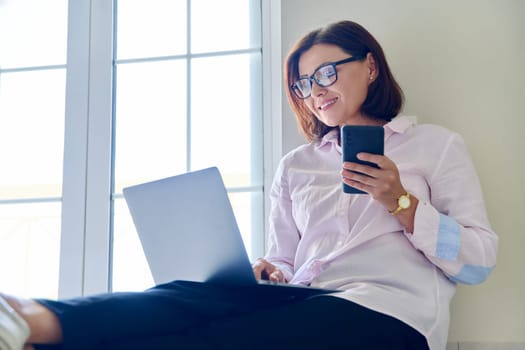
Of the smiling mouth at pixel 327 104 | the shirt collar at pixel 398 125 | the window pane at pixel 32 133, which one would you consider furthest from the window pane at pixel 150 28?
the shirt collar at pixel 398 125

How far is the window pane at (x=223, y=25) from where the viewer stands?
2.10m

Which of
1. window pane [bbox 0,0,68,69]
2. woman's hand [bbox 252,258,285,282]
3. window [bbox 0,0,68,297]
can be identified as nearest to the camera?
woman's hand [bbox 252,258,285,282]

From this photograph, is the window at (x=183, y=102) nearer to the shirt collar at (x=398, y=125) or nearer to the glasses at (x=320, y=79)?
the glasses at (x=320, y=79)

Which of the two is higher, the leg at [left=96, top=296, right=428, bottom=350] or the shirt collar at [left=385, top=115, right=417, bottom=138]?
the shirt collar at [left=385, top=115, right=417, bottom=138]

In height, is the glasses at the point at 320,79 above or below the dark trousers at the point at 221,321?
above

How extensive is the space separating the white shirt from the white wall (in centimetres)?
20

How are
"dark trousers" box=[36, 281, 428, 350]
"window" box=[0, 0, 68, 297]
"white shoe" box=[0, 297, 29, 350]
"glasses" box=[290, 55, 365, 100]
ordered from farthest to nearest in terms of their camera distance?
"window" box=[0, 0, 68, 297] < "glasses" box=[290, 55, 365, 100] < "dark trousers" box=[36, 281, 428, 350] < "white shoe" box=[0, 297, 29, 350]

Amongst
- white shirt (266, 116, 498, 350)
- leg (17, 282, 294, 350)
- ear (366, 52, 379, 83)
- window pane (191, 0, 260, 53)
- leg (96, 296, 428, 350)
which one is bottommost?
leg (96, 296, 428, 350)

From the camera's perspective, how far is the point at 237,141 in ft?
6.75

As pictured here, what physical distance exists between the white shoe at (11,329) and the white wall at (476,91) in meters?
1.08

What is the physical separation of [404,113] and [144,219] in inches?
30.9

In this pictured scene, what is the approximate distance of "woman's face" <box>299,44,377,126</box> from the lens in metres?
1.63

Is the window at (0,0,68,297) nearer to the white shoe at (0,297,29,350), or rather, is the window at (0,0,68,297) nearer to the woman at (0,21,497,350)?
the woman at (0,21,497,350)

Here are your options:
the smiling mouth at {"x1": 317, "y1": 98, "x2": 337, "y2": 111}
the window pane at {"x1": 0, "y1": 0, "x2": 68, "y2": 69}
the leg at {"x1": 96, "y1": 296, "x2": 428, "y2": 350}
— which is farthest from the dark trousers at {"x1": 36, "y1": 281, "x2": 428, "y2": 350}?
the window pane at {"x1": 0, "y1": 0, "x2": 68, "y2": 69}
